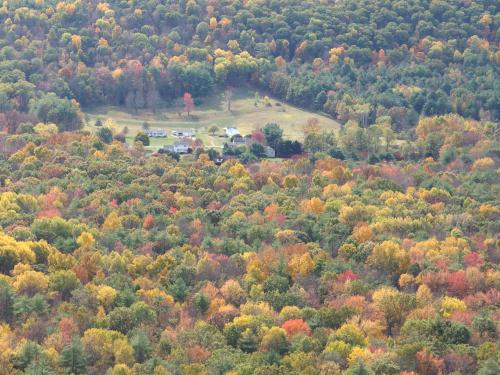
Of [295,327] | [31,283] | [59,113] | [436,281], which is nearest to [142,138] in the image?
[59,113]

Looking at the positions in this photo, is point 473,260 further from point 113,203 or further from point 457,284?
point 113,203

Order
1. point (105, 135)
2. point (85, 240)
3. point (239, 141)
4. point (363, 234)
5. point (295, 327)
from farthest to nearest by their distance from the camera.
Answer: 1. point (239, 141)
2. point (105, 135)
3. point (363, 234)
4. point (85, 240)
5. point (295, 327)

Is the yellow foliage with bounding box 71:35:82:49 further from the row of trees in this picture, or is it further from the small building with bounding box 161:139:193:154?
the small building with bounding box 161:139:193:154

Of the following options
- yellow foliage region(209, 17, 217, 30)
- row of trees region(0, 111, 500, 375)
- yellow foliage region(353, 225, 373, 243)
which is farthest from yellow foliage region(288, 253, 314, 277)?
yellow foliage region(209, 17, 217, 30)

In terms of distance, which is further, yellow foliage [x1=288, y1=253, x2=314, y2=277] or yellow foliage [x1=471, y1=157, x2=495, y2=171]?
yellow foliage [x1=471, y1=157, x2=495, y2=171]

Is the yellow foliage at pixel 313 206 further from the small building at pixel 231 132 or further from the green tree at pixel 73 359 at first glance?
the green tree at pixel 73 359

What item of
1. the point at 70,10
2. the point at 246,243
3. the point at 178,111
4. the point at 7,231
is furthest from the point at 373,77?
the point at 7,231
